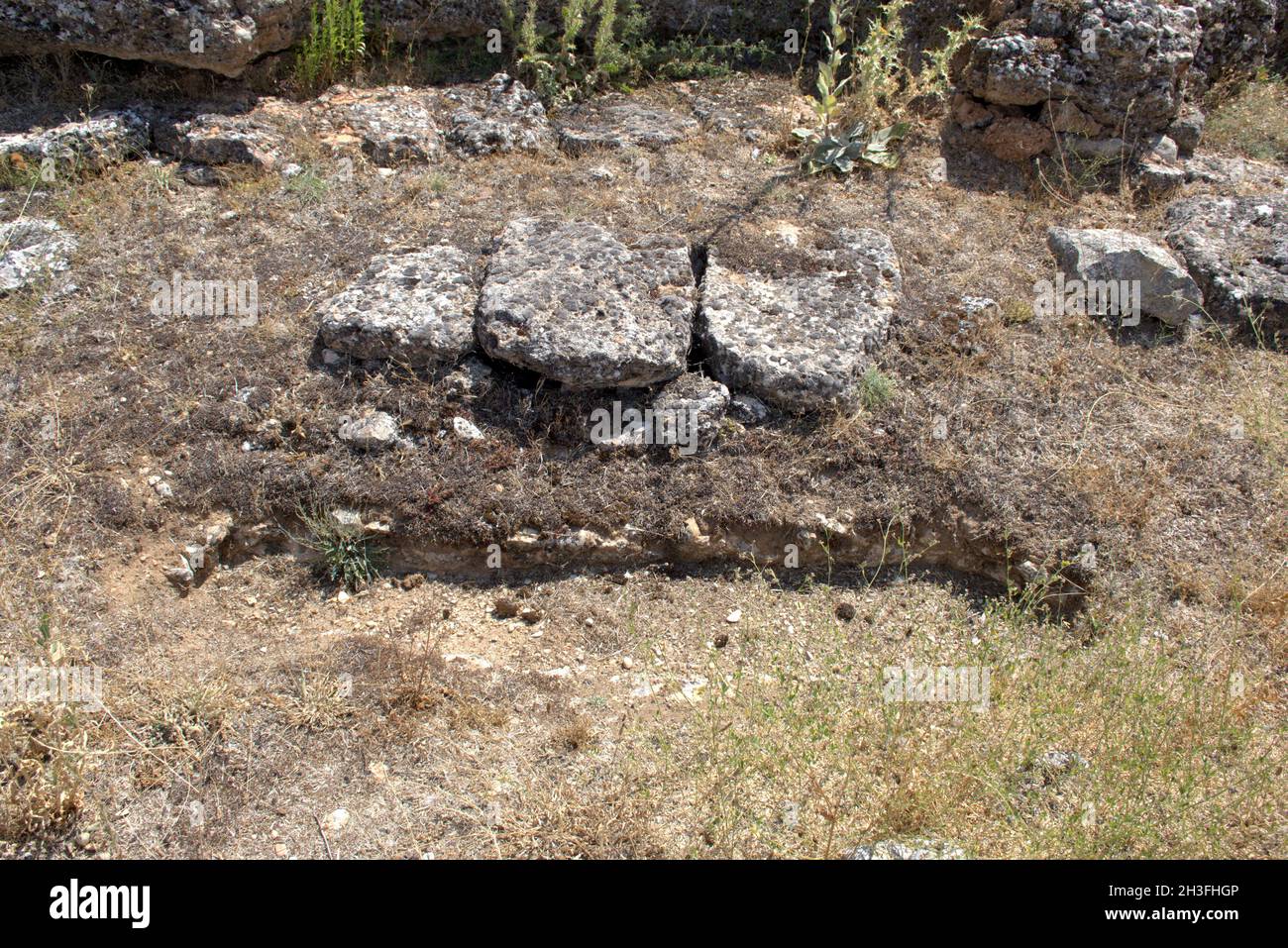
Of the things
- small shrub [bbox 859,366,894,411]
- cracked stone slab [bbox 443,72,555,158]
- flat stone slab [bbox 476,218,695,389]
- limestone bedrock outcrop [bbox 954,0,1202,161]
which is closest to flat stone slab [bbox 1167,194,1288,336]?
limestone bedrock outcrop [bbox 954,0,1202,161]

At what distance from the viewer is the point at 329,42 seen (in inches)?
273

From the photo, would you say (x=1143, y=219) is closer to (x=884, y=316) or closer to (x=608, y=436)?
(x=884, y=316)

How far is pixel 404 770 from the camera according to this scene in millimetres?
3840

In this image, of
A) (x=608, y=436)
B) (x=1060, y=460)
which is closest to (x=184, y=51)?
(x=608, y=436)

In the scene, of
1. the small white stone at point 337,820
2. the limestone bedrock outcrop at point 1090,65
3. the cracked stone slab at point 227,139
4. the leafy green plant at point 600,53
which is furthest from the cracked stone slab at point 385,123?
the small white stone at point 337,820

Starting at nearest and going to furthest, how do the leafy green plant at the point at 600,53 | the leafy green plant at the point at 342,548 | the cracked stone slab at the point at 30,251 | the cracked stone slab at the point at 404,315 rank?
the leafy green plant at the point at 342,548
the cracked stone slab at the point at 404,315
the cracked stone slab at the point at 30,251
the leafy green plant at the point at 600,53

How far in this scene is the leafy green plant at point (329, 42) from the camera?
6.88 m

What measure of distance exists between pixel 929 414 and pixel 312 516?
3294mm

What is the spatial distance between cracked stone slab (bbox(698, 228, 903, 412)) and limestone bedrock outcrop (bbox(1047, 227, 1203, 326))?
1224 millimetres

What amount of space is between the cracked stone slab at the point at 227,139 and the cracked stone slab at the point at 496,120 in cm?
110

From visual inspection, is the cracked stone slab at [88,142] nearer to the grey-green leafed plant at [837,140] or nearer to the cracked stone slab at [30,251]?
the cracked stone slab at [30,251]

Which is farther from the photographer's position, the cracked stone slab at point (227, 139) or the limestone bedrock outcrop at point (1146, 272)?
the cracked stone slab at point (227, 139)

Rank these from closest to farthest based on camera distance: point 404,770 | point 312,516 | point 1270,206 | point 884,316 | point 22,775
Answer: point 22,775 < point 404,770 < point 312,516 < point 884,316 < point 1270,206

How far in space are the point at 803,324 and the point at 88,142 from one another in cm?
483
